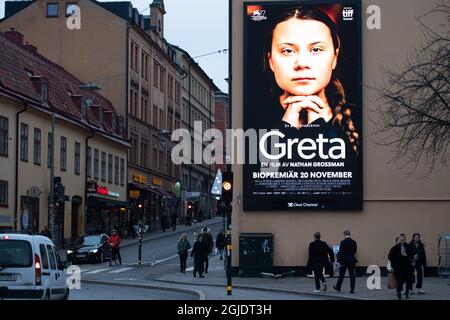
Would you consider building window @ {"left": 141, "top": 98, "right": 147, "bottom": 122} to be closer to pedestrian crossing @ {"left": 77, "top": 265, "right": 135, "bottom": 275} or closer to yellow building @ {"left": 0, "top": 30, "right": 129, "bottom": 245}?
yellow building @ {"left": 0, "top": 30, "right": 129, "bottom": 245}

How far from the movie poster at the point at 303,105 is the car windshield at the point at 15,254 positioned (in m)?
15.1

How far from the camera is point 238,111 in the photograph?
33188 mm

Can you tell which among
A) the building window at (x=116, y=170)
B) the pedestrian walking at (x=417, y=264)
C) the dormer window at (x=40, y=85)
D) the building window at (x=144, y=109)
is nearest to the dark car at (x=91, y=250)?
the dormer window at (x=40, y=85)

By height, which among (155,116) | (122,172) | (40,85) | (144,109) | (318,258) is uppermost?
(144,109)

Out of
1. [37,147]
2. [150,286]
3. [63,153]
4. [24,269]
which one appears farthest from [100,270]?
[24,269]

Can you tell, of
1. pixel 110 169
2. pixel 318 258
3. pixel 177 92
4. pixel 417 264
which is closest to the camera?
pixel 417 264

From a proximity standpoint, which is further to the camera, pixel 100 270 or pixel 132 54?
pixel 132 54

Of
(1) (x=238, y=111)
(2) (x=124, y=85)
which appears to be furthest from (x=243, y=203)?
(2) (x=124, y=85)

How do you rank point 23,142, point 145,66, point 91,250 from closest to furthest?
point 91,250, point 23,142, point 145,66

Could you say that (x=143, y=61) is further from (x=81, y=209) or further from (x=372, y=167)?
(x=372, y=167)

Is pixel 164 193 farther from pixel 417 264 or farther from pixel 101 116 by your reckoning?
pixel 417 264

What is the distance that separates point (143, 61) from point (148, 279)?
4186cm

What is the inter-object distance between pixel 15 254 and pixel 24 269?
0.38 metres

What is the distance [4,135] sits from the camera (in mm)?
43469
